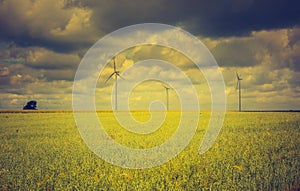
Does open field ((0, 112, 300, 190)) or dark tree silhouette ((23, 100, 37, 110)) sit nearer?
open field ((0, 112, 300, 190))

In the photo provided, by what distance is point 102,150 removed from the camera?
641 inches

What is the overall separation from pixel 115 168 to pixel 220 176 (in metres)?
3.67

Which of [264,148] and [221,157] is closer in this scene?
[221,157]

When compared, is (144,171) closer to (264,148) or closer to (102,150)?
(102,150)

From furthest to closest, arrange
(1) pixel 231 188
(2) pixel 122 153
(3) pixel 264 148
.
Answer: (3) pixel 264 148 < (2) pixel 122 153 < (1) pixel 231 188

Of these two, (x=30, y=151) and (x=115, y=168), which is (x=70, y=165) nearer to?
(x=115, y=168)

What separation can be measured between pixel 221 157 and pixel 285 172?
3.03 m

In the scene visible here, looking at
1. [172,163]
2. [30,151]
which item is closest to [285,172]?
[172,163]

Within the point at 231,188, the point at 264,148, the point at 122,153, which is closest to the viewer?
the point at 231,188

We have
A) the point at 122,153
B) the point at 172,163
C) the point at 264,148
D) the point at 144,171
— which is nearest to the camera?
the point at 144,171

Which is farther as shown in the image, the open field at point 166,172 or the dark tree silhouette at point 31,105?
the dark tree silhouette at point 31,105

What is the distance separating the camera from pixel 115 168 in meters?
12.1

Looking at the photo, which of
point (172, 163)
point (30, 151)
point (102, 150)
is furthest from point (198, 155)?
point (30, 151)

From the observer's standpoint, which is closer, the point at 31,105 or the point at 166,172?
the point at 166,172
